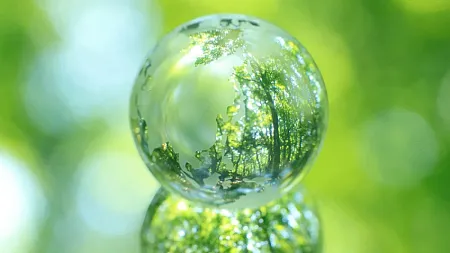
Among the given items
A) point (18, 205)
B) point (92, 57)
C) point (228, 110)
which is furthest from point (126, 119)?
point (228, 110)

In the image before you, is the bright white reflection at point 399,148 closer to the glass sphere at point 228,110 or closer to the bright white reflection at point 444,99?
the bright white reflection at point 444,99

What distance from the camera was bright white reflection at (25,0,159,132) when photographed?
1.18 meters

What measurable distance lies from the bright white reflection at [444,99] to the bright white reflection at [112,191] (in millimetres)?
583

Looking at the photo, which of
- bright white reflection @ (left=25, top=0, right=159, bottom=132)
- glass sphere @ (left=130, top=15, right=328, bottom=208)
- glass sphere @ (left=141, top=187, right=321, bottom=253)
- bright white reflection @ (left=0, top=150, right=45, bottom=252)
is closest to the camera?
glass sphere @ (left=130, top=15, right=328, bottom=208)

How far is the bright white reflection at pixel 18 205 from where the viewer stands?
104 cm

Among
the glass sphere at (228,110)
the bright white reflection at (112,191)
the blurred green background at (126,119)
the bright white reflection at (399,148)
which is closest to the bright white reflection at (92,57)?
the blurred green background at (126,119)

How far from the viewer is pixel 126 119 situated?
1.18m

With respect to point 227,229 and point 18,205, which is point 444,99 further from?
point 18,205

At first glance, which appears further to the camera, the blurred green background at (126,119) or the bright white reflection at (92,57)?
the bright white reflection at (92,57)

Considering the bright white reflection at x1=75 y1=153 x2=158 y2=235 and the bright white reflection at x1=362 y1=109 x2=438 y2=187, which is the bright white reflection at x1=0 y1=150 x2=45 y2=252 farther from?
the bright white reflection at x1=362 y1=109 x2=438 y2=187

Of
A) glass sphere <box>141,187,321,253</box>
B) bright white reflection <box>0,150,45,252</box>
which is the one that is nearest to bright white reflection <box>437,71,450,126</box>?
glass sphere <box>141,187,321,253</box>

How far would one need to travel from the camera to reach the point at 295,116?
19.0 inches

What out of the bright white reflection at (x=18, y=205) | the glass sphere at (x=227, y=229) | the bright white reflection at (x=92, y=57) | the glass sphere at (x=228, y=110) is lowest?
the bright white reflection at (x=18, y=205)

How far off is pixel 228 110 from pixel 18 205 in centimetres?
75
